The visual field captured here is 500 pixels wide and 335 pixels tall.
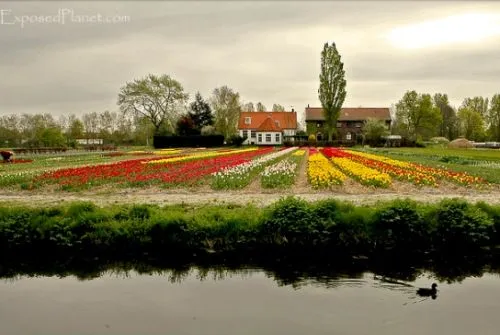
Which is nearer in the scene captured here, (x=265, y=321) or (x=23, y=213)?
(x=265, y=321)

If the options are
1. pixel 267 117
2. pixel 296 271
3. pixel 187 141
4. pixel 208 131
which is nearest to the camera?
pixel 296 271

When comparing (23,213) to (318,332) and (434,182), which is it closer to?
(318,332)

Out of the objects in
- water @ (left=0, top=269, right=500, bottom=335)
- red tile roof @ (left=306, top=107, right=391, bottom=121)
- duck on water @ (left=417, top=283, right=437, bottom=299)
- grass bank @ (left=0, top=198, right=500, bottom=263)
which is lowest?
water @ (left=0, top=269, right=500, bottom=335)

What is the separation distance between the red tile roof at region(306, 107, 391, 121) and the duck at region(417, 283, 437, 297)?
95890 millimetres

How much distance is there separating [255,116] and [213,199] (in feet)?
258

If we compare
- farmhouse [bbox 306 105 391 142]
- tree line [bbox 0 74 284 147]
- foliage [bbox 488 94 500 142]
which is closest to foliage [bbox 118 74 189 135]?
tree line [bbox 0 74 284 147]

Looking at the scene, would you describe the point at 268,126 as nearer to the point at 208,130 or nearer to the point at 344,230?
the point at 208,130

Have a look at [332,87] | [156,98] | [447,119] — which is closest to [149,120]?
[156,98]

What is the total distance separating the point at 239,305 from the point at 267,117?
8490cm

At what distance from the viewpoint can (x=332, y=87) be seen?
8244 cm

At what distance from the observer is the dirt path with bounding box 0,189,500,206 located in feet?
45.2

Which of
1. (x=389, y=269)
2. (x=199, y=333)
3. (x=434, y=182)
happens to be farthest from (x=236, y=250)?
(x=434, y=182)

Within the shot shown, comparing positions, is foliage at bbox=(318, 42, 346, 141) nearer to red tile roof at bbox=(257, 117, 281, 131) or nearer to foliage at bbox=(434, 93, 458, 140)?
red tile roof at bbox=(257, 117, 281, 131)

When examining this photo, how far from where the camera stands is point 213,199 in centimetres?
1408
